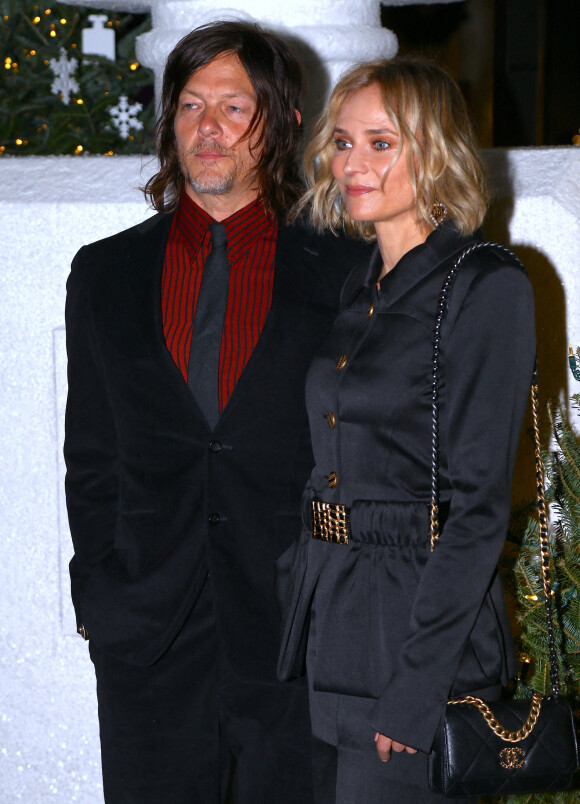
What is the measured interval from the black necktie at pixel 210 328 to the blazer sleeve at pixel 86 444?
8.3 inches

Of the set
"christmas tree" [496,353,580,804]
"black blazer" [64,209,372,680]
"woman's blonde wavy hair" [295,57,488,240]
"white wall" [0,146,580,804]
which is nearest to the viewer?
"woman's blonde wavy hair" [295,57,488,240]

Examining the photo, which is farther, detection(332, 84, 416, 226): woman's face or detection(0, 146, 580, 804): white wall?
detection(0, 146, 580, 804): white wall

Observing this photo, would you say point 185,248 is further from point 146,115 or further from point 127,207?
point 146,115

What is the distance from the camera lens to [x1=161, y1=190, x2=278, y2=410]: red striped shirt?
214cm

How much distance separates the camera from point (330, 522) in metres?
1.83

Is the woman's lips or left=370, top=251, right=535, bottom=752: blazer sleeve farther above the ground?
the woman's lips

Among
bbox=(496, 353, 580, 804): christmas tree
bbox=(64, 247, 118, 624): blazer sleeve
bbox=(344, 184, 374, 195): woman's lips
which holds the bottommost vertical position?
bbox=(496, 353, 580, 804): christmas tree

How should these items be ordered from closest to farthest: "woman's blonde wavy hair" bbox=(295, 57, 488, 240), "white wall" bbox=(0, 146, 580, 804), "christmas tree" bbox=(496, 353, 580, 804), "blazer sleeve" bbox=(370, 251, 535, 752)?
"blazer sleeve" bbox=(370, 251, 535, 752)
"woman's blonde wavy hair" bbox=(295, 57, 488, 240)
"christmas tree" bbox=(496, 353, 580, 804)
"white wall" bbox=(0, 146, 580, 804)

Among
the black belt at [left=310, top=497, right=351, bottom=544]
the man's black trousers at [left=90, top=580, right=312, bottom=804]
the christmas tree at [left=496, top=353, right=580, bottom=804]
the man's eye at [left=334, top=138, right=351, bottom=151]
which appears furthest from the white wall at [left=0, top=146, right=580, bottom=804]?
the black belt at [left=310, top=497, right=351, bottom=544]

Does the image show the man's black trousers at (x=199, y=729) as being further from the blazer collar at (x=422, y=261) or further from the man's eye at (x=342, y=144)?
the man's eye at (x=342, y=144)

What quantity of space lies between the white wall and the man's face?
1.75ft

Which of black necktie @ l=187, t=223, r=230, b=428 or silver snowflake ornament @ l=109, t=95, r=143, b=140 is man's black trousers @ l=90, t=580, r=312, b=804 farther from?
silver snowflake ornament @ l=109, t=95, r=143, b=140

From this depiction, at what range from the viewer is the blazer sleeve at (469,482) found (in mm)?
1609

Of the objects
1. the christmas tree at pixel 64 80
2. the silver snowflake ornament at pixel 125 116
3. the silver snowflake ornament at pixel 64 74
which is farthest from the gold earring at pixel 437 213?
the silver snowflake ornament at pixel 64 74
